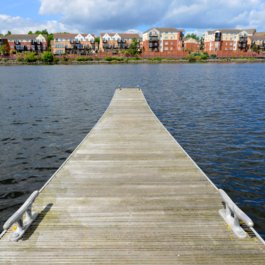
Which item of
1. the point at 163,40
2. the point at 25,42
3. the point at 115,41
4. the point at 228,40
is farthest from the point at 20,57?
the point at 228,40

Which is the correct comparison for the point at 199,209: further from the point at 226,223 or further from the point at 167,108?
the point at 167,108

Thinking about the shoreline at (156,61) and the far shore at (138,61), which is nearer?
the shoreline at (156,61)

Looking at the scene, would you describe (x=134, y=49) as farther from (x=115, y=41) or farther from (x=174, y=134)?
(x=174, y=134)

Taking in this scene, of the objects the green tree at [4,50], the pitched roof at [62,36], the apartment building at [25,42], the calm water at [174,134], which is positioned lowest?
the calm water at [174,134]

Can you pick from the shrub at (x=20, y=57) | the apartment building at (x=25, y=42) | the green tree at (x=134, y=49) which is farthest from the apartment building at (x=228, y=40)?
Result: the shrub at (x=20, y=57)

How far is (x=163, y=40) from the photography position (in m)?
135

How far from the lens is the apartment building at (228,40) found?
135 meters

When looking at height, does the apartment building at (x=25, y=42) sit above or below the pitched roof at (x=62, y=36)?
below

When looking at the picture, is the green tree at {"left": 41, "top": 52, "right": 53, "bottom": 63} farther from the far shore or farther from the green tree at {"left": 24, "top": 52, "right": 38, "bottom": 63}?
the green tree at {"left": 24, "top": 52, "right": 38, "bottom": 63}

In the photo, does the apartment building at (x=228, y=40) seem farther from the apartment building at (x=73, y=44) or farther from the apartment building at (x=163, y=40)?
the apartment building at (x=73, y=44)

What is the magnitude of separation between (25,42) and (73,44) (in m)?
25.4

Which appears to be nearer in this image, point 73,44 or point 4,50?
point 4,50

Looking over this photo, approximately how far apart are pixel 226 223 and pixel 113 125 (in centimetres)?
1035

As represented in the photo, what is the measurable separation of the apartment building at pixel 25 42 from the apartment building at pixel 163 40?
2257 inches
